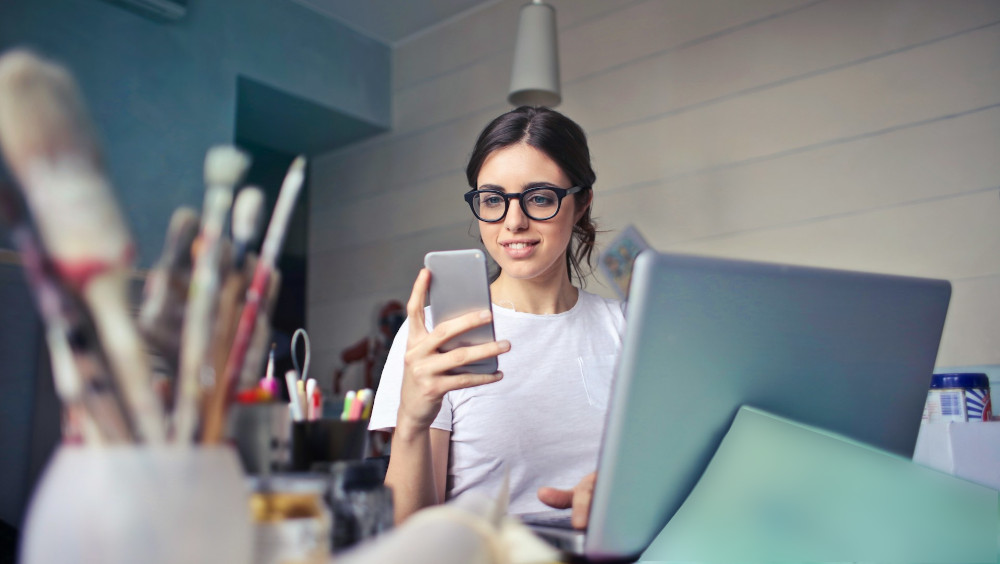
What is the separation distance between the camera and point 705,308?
0.59 m

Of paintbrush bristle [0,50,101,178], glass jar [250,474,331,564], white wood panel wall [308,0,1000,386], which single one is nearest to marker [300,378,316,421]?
glass jar [250,474,331,564]

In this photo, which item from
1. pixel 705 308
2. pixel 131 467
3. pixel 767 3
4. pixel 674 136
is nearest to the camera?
pixel 131 467

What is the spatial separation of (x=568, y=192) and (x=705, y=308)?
0.83 m

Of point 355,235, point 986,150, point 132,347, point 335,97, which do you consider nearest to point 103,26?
point 335,97

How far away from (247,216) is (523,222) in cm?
96

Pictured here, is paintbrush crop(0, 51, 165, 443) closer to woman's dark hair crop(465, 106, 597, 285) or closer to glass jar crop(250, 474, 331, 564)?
glass jar crop(250, 474, 331, 564)

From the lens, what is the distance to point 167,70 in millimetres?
2822

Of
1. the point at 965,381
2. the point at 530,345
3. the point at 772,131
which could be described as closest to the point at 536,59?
the point at 772,131

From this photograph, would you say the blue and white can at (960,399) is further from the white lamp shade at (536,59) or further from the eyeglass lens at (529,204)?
the white lamp shade at (536,59)

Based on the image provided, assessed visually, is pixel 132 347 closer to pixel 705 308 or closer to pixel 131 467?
pixel 131 467

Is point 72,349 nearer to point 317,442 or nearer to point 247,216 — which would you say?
point 247,216

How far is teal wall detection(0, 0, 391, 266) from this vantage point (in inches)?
101

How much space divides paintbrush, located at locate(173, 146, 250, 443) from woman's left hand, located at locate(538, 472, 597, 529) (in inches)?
15.5

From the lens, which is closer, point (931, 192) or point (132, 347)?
point (132, 347)
